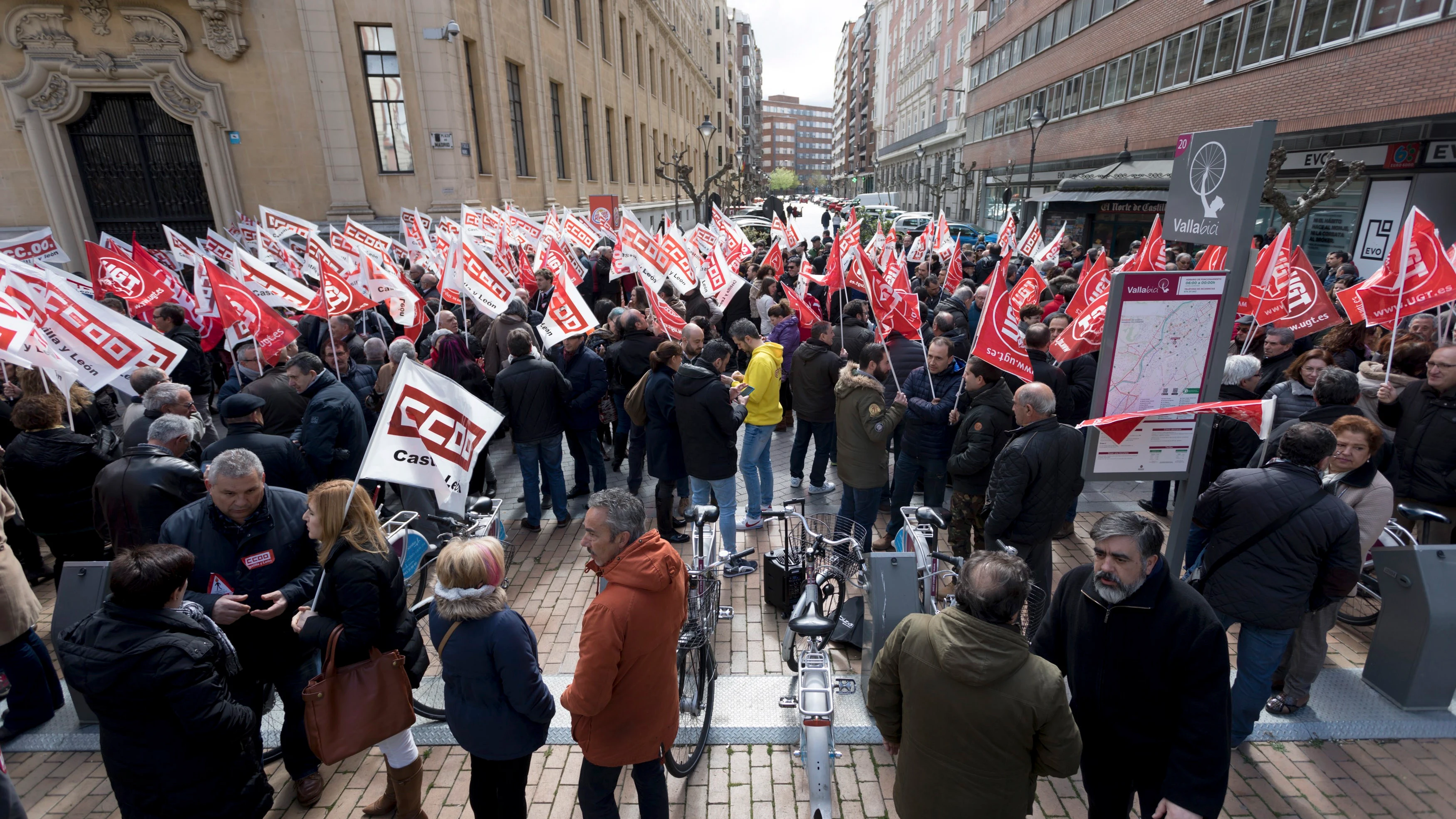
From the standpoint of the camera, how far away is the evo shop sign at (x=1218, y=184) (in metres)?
2.94

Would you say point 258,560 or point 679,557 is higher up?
point 679,557

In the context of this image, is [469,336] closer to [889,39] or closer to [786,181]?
[889,39]

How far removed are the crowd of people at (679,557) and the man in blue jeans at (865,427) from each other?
0.03 meters

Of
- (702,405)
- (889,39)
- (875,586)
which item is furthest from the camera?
(889,39)

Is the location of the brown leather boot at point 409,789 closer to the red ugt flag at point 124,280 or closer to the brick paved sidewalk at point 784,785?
the brick paved sidewalk at point 784,785

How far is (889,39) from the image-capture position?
80.5 m

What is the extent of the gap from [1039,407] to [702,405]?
262 cm

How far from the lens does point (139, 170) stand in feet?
59.4

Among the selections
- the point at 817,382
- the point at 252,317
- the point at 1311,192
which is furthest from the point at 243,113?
the point at 1311,192

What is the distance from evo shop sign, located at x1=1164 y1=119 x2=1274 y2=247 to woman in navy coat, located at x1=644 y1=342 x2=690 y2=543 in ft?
12.1

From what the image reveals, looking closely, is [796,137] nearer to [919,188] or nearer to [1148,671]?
[919,188]

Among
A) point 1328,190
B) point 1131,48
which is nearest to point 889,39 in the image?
point 1131,48

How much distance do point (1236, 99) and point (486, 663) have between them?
81.3 ft

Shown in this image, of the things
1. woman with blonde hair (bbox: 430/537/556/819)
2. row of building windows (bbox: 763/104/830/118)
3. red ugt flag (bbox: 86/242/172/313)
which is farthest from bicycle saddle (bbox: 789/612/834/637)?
row of building windows (bbox: 763/104/830/118)
